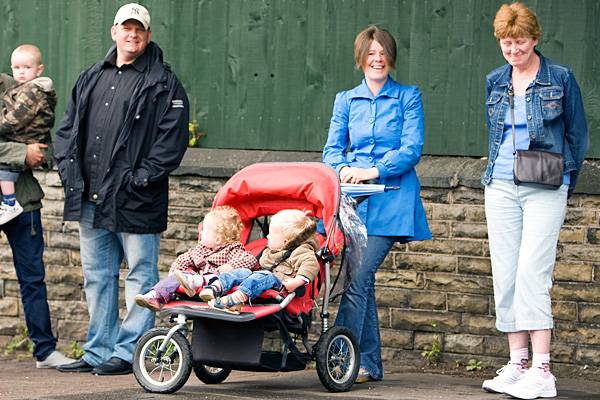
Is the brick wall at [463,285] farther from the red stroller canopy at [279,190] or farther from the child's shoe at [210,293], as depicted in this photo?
the child's shoe at [210,293]

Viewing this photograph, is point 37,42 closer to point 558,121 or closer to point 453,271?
point 453,271

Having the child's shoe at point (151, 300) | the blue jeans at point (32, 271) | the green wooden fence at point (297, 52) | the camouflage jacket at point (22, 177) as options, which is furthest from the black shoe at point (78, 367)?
the green wooden fence at point (297, 52)

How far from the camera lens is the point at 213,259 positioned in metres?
8.27

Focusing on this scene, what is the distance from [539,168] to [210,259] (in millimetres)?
1964

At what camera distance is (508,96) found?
8.34 metres

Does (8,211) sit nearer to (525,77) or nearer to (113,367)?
(113,367)

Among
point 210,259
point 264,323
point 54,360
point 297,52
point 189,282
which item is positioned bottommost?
point 54,360

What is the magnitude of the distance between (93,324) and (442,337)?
2.46 metres

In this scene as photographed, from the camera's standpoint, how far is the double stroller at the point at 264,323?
26.2ft

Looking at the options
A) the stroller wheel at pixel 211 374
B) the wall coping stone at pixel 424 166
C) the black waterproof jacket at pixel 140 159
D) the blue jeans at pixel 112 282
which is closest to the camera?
the stroller wheel at pixel 211 374

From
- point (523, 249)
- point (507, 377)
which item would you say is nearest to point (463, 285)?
point (507, 377)

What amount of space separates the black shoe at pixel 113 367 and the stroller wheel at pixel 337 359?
1.73 meters

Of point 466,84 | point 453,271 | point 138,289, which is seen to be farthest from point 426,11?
point 138,289

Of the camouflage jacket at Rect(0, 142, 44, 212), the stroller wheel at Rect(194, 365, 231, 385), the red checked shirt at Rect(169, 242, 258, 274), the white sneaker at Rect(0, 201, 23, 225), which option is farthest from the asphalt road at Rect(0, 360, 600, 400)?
the camouflage jacket at Rect(0, 142, 44, 212)
